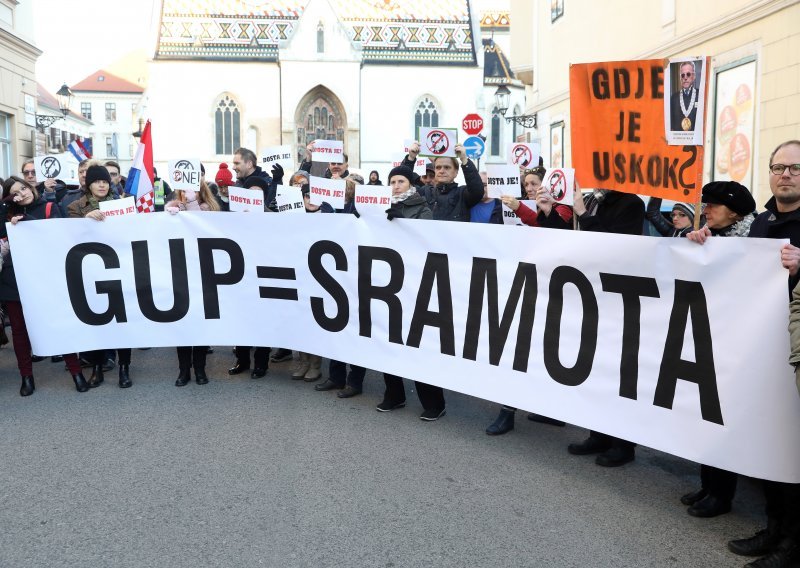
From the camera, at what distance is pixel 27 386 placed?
6949 millimetres

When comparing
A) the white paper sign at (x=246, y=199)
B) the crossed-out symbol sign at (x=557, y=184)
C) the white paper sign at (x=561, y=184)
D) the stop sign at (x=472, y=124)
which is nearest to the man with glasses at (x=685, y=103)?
the white paper sign at (x=561, y=184)

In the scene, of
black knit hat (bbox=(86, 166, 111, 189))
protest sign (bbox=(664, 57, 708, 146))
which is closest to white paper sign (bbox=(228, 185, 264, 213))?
black knit hat (bbox=(86, 166, 111, 189))

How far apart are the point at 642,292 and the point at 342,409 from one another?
9.56 ft

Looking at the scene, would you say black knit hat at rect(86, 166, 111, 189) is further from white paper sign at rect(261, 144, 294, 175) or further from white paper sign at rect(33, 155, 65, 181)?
white paper sign at rect(33, 155, 65, 181)

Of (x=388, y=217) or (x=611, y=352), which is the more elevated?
(x=388, y=217)

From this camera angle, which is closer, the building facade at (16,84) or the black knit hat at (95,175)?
the black knit hat at (95,175)

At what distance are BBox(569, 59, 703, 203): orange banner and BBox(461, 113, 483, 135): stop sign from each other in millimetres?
5933

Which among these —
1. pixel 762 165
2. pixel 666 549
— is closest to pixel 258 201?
pixel 666 549

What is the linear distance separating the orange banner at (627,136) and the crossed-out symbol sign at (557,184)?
2.79ft

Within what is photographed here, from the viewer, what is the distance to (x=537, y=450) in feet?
17.9

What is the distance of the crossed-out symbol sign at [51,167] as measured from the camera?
10617mm

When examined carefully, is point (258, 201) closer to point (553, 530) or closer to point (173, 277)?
point (173, 277)

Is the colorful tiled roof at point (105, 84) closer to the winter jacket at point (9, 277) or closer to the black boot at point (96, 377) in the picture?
the winter jacket at point (9, 277)

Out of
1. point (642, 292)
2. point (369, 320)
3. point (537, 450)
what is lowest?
point (537, 450)
